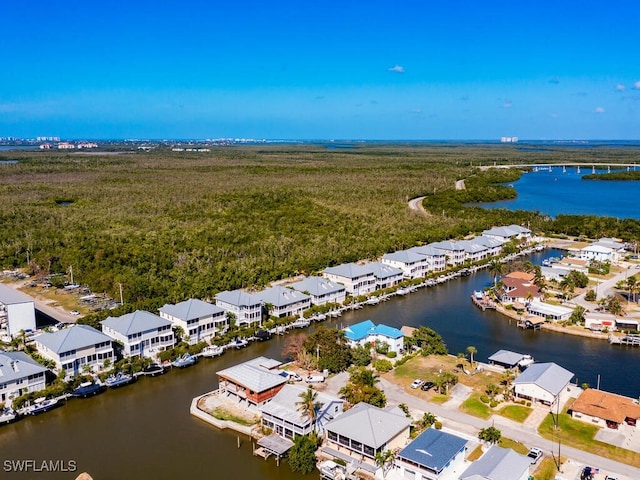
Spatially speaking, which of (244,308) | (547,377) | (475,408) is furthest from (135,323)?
(547,377)

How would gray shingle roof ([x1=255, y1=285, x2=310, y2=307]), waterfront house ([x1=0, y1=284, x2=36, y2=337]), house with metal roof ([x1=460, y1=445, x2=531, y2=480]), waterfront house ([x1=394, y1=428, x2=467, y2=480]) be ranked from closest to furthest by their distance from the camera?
house with metal roof ([x1=460, y1=445, x2=531, y2=480]) → waterfront house ([x1=394, y1=428, x2=467, y2=480]) → waterfront house ([x1=0, y1=284, x2=36, y2=337]) → gray shingle roof ([x1=255, y1=285, x2=310, y2=307])

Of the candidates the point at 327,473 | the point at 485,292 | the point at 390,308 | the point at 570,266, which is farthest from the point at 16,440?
the point at 570,266

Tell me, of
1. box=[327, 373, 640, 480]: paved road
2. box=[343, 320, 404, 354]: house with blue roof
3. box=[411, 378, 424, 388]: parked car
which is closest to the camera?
box=[327, 373, 640, 480]: paved road

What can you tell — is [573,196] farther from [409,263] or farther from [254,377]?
[254,377]

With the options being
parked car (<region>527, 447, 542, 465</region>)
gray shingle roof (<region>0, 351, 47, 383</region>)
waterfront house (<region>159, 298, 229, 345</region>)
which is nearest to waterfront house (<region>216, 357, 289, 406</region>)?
waterfront house (<region>159, 298, 229, 345</region>)

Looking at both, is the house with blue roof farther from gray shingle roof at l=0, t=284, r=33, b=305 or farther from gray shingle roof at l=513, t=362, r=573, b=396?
gray shingle roof at l=0, t=284, r=33, b=305

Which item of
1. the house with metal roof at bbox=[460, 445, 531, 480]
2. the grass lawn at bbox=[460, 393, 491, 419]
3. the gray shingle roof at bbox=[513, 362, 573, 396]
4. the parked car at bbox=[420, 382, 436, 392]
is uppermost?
the gray shingle roof at bbox=[513, 362, 573, 396]

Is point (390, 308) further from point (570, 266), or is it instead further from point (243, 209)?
point (243, 209)
